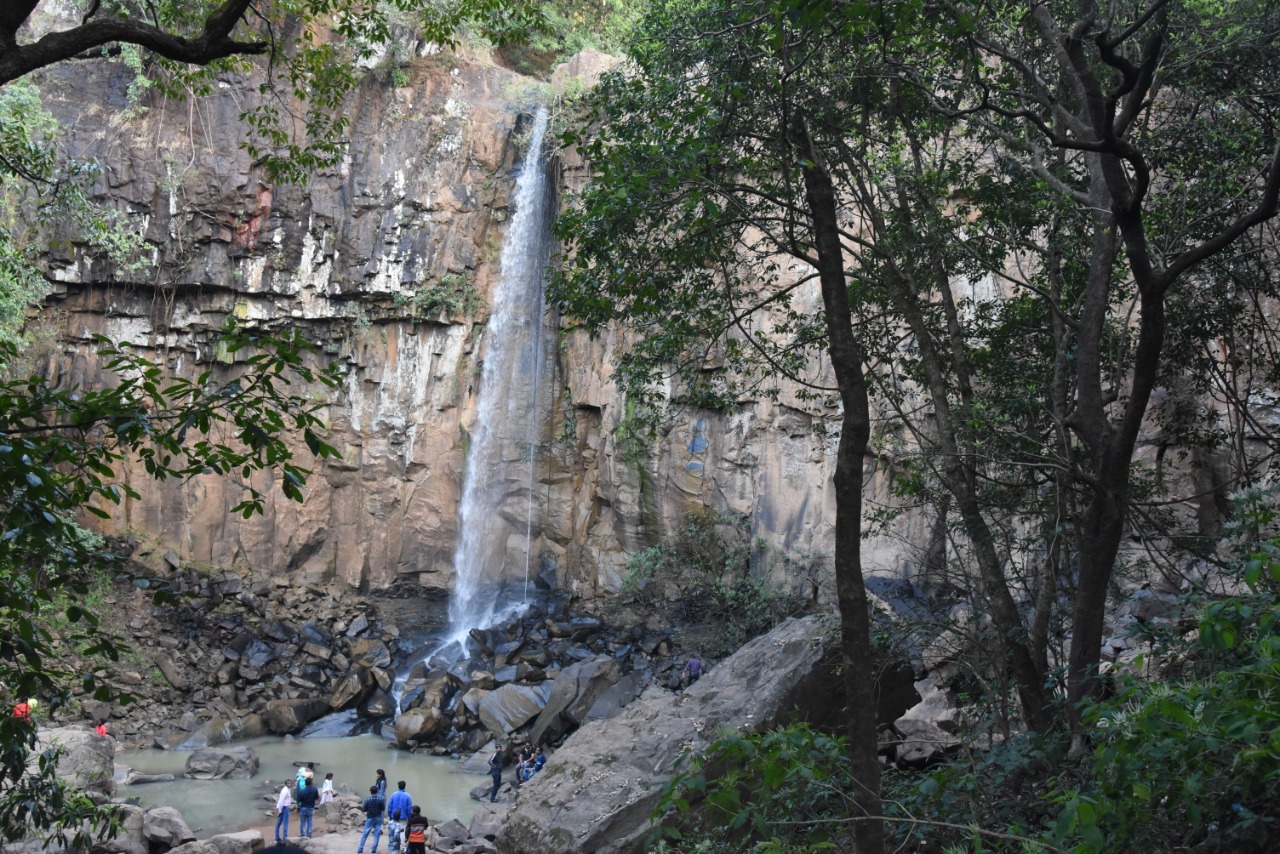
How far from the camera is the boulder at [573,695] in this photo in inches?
525

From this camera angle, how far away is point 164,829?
28.9ft

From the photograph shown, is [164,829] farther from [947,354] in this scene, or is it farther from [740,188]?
[947,354]

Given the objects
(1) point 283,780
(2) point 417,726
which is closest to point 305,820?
(1) point 283,780

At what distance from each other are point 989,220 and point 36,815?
728cm

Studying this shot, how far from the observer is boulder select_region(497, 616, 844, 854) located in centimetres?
591

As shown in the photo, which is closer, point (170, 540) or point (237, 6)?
point (237, 6)

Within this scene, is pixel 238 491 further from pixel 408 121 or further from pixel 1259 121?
pixel 1259 121

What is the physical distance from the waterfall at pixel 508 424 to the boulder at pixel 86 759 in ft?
30.4

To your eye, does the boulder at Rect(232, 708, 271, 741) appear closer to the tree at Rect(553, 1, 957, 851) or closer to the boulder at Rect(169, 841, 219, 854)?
the boulder at Rect(169, 841, 219, 854)

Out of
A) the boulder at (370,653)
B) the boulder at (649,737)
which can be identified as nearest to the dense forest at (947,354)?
the boulder at (649,737)

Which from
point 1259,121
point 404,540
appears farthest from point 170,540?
point 1259,121

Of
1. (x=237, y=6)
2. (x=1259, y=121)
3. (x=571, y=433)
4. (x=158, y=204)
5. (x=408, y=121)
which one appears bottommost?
(x=571, y=433)

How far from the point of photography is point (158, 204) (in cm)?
1830

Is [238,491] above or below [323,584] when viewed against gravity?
above
